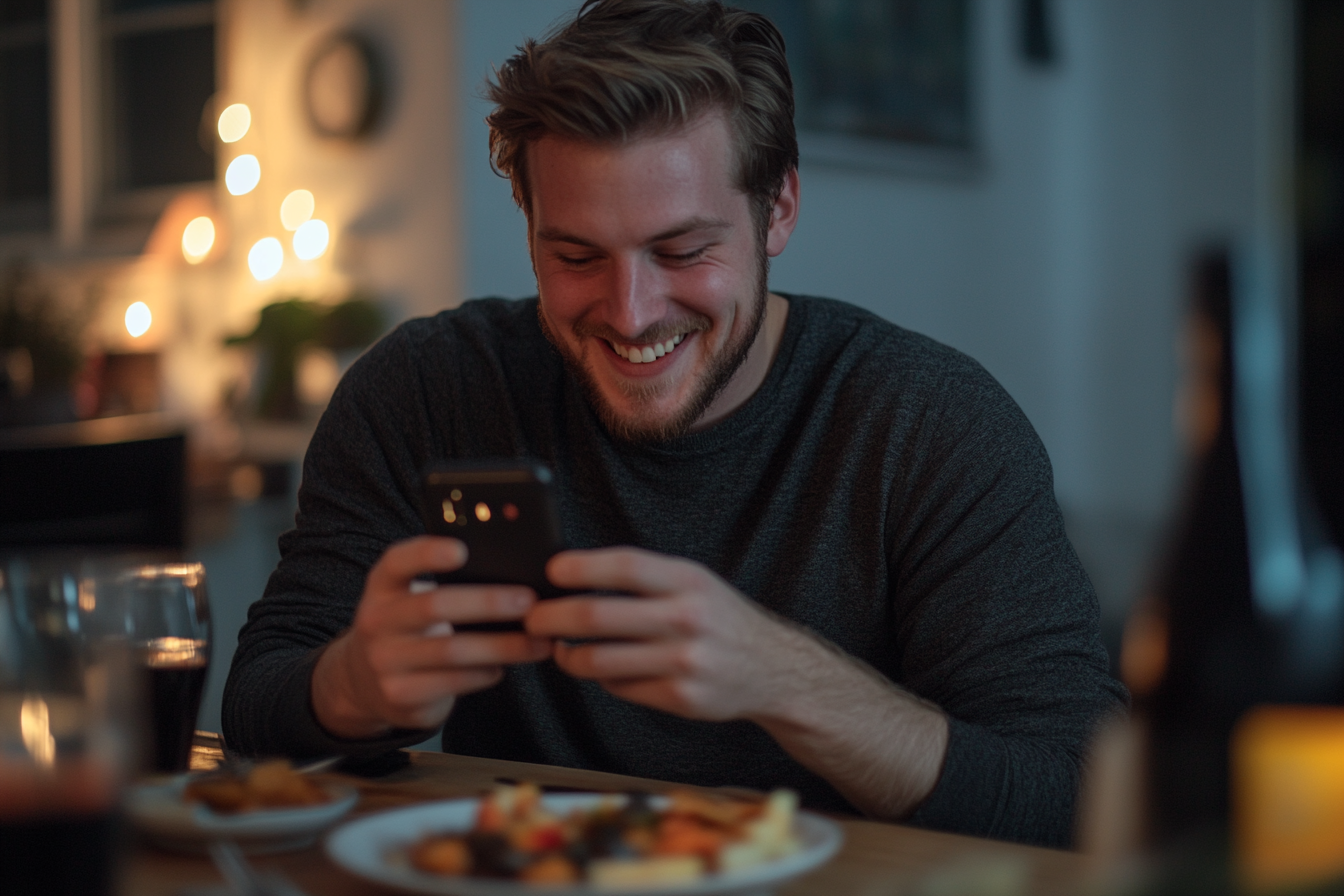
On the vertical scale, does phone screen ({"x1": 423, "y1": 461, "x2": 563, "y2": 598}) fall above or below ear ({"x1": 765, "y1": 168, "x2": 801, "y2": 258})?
below

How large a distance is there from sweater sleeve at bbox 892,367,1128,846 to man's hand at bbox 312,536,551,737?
35 centimetres

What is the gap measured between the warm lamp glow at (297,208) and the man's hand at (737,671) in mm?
2890

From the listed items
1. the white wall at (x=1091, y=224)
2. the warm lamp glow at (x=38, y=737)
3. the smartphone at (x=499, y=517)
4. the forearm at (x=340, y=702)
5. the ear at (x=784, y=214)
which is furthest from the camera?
the white wall at (x=1091, y=224)

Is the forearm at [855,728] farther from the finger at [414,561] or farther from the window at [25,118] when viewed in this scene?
the window at [25,118]

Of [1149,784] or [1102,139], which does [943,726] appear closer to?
[1149,784]

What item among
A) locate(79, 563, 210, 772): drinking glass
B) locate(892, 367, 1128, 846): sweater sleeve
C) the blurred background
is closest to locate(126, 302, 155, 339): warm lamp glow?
the blurred background

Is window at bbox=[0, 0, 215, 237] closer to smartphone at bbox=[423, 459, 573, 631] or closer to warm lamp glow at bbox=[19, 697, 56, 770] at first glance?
smartphone at bbox=[423, 459, 573, 631]

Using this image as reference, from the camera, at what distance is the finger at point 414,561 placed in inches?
33.7

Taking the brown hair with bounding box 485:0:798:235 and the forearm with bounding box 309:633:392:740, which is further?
the brown hair with bounding box 485:0:798:235

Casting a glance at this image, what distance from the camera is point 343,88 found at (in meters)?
3.46

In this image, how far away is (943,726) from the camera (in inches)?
41.0

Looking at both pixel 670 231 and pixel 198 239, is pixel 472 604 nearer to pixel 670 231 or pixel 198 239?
pixel 670 231

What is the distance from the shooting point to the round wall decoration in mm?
3393

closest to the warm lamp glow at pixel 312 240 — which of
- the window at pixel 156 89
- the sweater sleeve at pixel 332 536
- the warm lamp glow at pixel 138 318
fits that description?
the window at pixel 156 89
